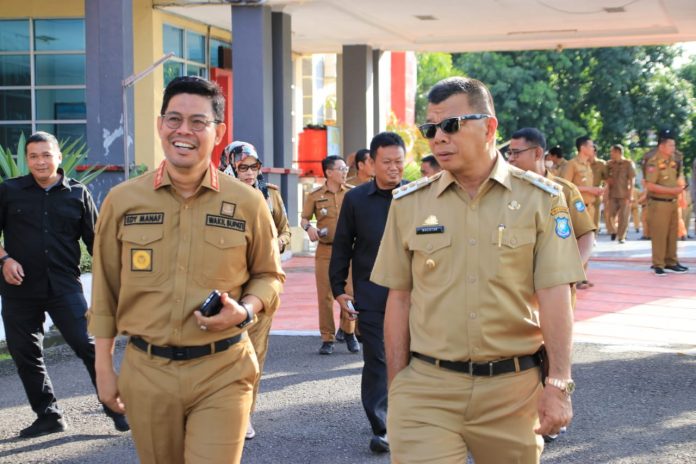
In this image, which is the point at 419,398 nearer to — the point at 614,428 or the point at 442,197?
the point at 442,197

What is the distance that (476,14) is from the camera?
1942 centimetres

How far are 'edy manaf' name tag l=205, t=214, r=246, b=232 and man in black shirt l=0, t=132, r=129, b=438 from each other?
3.31 metres

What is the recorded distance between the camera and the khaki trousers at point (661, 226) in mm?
15555

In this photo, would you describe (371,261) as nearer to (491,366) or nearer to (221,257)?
(221,257)

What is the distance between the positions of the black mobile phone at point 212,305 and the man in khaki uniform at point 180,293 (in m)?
0.02

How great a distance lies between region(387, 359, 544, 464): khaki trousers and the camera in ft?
12.0

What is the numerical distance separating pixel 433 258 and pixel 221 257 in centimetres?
82

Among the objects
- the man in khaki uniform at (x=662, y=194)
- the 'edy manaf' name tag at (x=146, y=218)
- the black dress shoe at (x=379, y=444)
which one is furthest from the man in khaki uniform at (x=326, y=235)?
the man in khaki uniform at (x=662, y=194)

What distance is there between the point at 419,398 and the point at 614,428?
12.2 feet

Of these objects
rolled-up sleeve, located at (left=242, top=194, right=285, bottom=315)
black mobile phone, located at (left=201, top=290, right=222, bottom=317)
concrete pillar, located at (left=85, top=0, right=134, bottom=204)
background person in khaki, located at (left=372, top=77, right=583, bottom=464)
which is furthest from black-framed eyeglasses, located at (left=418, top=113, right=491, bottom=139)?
concrete pillar, located at (left=85, top=0, right=134, bottom=204)

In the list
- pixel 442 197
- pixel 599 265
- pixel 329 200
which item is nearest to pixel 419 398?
pixel 442 197

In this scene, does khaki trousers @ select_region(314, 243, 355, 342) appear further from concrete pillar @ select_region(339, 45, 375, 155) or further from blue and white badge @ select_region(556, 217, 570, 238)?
concrete pillar @ select_region(339, 45, 375, 155)

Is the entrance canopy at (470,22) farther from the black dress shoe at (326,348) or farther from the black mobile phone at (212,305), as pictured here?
the black mobile phone at (212,305)

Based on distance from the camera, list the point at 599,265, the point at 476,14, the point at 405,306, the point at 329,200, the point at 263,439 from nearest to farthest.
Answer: the point at 405,306 → the point at 263,439 → the point at 329,200 → the point at 599,265 → the point at 476,14
